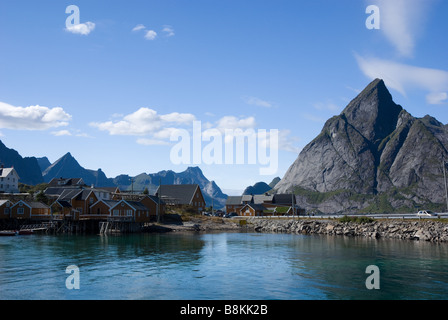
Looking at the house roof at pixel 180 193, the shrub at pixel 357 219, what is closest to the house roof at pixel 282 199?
the house roof at pixel 180 193

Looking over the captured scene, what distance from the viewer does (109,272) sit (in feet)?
105

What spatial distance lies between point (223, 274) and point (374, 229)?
167 ft

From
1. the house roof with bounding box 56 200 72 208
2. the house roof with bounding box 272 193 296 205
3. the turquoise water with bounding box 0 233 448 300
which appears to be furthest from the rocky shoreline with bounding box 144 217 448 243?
the house roof with bounding box 272 193 296 205

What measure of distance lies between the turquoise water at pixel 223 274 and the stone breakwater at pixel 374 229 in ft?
58.9

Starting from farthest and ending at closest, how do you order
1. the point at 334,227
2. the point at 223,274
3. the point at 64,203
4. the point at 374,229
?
the point at 64,203 → the point at 334,227 → the point at 374,229 → the point at 223,274

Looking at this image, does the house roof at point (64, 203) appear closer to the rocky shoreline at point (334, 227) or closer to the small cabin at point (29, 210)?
the small cabin at point (29, 210)

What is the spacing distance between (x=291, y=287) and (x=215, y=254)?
19.9m

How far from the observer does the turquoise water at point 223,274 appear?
24.3m

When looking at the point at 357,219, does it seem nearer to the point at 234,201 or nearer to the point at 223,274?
the point at 223,274

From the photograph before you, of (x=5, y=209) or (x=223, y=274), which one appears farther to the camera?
(x=5, y=209)

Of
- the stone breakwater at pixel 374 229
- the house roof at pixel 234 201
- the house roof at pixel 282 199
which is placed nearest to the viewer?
the stone breakwater at pixel 374 229

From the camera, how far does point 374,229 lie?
7262cm

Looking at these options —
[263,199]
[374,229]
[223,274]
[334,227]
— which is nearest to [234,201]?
[263,199]
